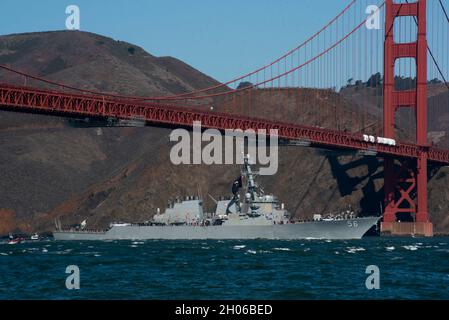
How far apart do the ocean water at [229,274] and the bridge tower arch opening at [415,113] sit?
128 feet

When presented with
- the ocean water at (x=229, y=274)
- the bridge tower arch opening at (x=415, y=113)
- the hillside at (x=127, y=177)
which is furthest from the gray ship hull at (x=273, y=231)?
the ocean water at (x=229, y=274)

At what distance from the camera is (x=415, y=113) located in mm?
115438

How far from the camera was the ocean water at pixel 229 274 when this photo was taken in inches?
1715

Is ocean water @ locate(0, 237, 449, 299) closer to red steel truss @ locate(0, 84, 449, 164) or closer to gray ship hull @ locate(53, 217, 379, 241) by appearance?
red steel truss @ locate(0, 84, 449, 164)

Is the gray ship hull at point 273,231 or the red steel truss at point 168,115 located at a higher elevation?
the red steel truss at point 168,115

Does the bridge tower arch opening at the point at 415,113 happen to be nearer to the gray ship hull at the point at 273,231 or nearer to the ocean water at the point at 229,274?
the gray ship hull at the point at 273,231

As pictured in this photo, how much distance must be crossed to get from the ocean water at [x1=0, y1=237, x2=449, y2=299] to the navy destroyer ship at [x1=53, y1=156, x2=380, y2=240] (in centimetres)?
2551

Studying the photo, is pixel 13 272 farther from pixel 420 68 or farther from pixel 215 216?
pixel 420 68

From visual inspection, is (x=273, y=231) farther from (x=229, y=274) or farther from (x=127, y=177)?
(x=127, y=177)

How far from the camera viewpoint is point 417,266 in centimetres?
5844

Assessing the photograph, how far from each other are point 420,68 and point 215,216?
26.5 metres

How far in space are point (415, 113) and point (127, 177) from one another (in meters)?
52.8


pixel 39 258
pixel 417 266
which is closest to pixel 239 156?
pixel 39 258

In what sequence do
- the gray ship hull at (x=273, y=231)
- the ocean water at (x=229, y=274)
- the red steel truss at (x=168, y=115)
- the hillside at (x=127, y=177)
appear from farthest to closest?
the hillside at (x=127, y=177), the gray ship hull at (x=273, y=231), the red steel truss at (x=168, y=115), the ocean water at (x=229, y=274)
